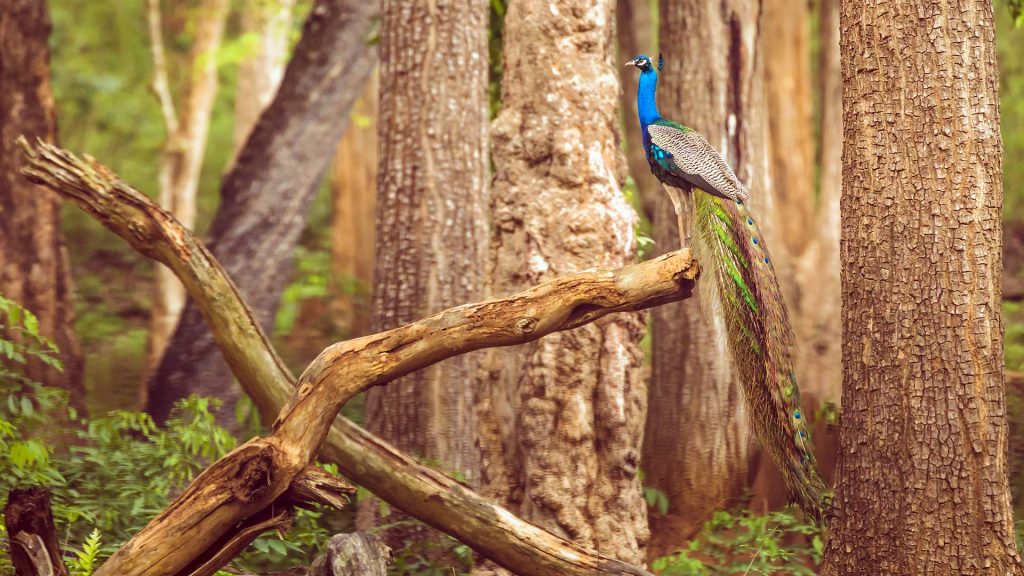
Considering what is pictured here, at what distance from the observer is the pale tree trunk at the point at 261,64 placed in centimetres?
1391

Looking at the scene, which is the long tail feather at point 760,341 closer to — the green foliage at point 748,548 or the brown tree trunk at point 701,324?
the green foliage at point 748,548

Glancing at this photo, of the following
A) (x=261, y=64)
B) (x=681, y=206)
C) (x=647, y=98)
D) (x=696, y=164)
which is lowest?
(x=681, y=206)

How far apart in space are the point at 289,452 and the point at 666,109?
4.66 m

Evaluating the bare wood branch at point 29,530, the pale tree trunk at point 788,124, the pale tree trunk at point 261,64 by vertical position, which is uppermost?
the pale tree trunk at point 261,64

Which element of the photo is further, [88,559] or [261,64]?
[261,64]

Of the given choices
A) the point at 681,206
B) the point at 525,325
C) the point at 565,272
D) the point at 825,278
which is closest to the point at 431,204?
the point at 565,272

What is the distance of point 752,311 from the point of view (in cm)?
493

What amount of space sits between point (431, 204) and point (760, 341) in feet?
8.04

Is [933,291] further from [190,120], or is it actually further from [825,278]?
[190,120]

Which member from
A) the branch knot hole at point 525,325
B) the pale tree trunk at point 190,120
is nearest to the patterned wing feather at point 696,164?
the branch knot hole at point 525,325

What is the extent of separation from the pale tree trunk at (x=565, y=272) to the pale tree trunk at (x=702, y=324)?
6.36 ft

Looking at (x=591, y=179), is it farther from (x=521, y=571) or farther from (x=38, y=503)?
(x=38, y=503)

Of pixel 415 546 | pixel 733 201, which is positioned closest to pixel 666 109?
pixel 733 201

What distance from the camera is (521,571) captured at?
4.68 m
